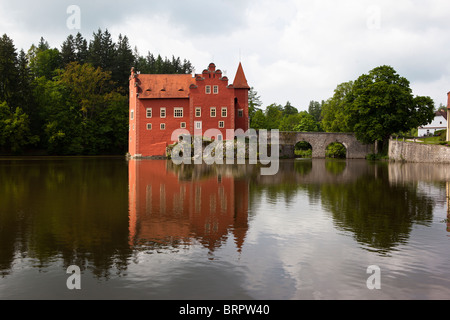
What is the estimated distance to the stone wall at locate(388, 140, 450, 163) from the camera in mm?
47625

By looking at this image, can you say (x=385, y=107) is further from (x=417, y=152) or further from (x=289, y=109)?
(x=289, y=109)

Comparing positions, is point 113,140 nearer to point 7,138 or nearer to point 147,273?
point 7,138

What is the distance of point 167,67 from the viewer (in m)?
103

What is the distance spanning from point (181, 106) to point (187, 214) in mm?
52439

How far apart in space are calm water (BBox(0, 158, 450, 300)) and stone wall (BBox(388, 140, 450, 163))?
108 feet

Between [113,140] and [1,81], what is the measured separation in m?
23.1

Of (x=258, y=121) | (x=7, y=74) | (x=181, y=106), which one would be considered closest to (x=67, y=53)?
(x=7, y=74)

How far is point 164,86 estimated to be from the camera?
6700 cm

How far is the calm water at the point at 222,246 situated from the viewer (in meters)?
7.36

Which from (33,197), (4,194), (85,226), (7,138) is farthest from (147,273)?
(7,138)
